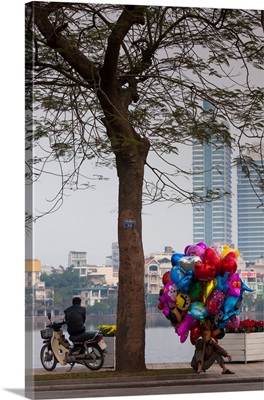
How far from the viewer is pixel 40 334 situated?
11.1 metres

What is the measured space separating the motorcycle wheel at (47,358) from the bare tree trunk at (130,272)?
788 mm

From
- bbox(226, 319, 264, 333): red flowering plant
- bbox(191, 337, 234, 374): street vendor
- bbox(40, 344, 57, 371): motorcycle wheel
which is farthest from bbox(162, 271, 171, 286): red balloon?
bbox(40, 344, 57, 371): motorcycle wheel

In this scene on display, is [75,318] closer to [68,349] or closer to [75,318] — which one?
[75,318]

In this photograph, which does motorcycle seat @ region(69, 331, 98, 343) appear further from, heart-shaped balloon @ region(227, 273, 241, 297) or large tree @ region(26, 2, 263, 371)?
heart-shaped balloon @ region(227, 273, 241, 297)

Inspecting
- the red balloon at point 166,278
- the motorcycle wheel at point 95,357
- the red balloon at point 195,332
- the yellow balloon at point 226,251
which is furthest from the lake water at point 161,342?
the yellow balloon at point 226,251

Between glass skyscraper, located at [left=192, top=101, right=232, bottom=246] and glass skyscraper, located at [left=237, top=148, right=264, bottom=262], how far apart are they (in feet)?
0.37

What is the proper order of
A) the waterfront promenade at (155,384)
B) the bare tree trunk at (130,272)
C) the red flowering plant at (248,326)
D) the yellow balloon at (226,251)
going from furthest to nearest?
the red flowering plant at (248,326) < the yellow balloon at (226,251) < the bare tree trunk at (130,272) < the waterfront promenade at (155,384)

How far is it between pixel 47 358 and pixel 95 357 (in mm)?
756

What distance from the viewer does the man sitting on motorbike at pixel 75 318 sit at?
11445 millimetres

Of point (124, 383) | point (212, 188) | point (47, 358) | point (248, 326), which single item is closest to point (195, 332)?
point (124, 383)

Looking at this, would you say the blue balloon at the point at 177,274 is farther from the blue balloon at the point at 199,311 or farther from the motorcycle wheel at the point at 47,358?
the motorcycle wheel at the point at 47,358
